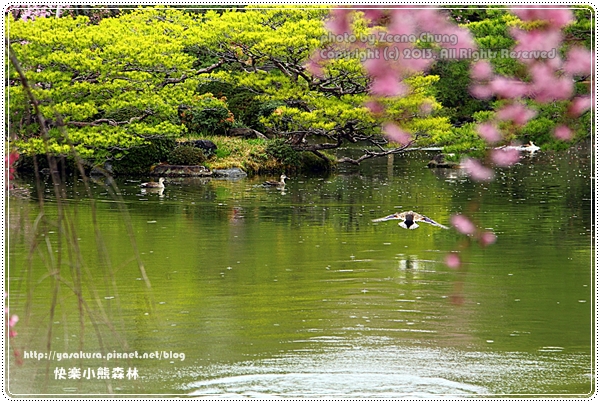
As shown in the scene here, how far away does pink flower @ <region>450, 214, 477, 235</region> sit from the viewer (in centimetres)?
1112

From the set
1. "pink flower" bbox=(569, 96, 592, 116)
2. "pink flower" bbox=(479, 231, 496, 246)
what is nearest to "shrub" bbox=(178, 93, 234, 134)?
"pink flower" bbox=(479, 231, 496, 246)

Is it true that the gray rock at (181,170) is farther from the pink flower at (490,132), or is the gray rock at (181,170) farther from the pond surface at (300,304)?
the pink flower at (490,132)

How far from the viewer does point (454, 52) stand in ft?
56.7

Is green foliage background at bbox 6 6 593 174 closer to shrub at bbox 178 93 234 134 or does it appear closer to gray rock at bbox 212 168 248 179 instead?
shrub at bbox 178 93 234 134

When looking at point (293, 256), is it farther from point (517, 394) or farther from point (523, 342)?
point (517, 394)

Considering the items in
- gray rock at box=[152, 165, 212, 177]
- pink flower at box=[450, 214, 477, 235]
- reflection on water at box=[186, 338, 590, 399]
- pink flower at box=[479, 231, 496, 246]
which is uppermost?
gray rock at box=[152, 165, 212, 177]

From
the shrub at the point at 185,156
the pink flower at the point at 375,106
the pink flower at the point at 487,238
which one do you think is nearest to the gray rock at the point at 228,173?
the shrub at the point at 185,156

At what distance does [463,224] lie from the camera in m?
11.7

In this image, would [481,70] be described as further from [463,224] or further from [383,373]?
[463,224]

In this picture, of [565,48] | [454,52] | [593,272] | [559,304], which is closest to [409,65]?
[454,52]

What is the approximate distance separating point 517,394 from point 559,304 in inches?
86.6

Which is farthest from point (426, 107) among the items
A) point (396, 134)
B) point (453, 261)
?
point (453, 261)

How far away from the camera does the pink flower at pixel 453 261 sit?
8613 mm

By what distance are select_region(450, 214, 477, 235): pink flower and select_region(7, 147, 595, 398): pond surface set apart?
0.20m
